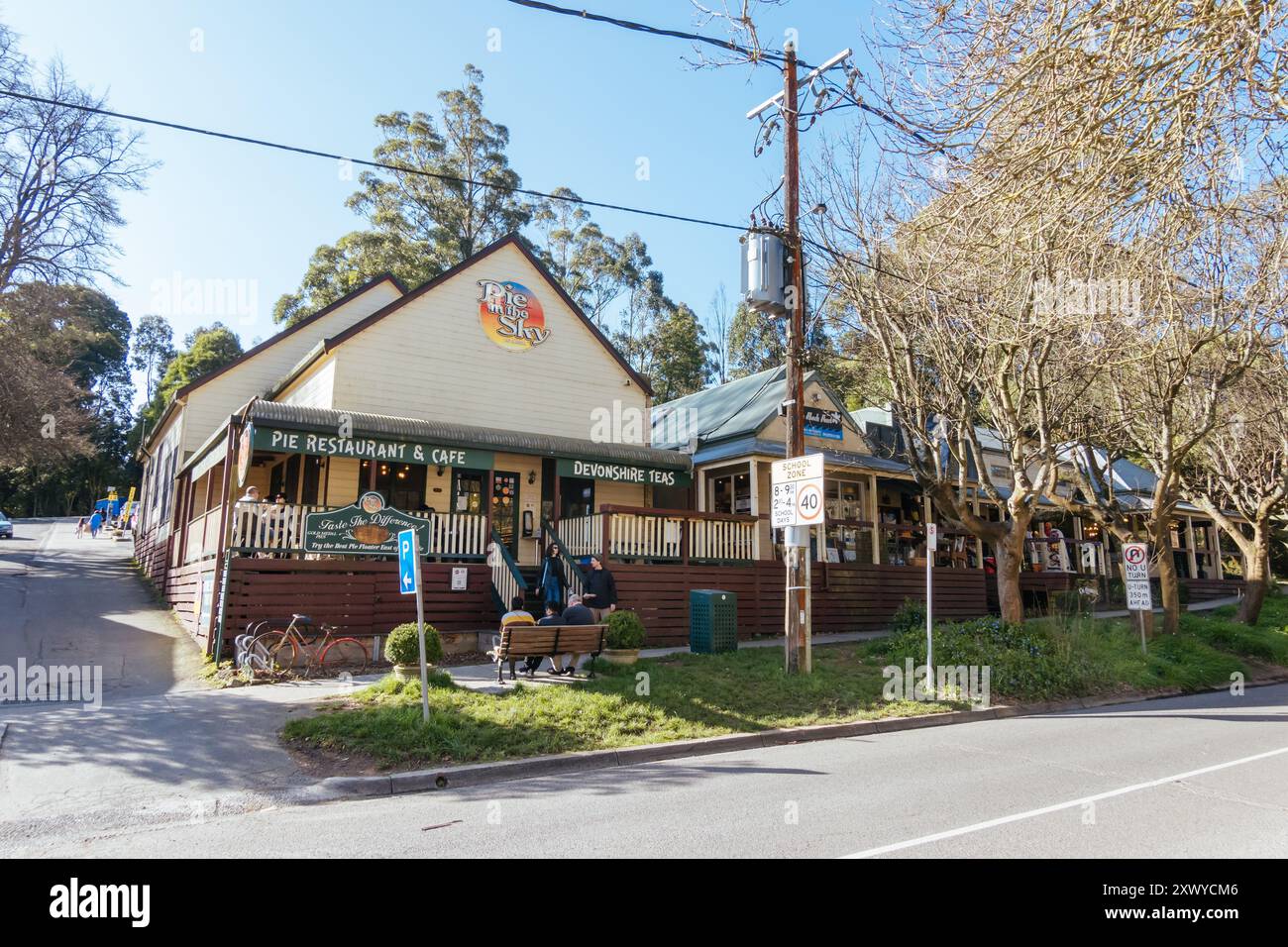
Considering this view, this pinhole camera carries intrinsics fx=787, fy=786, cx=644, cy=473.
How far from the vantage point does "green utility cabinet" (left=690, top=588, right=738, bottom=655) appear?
13.1 meters

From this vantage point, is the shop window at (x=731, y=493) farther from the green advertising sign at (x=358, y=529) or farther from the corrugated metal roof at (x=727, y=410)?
the green advertising sign at (x=358, y=529)

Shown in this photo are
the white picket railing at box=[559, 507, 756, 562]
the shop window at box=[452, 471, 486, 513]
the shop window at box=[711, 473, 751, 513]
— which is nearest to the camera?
the white picket railing at box=[559, 507, 756, 562]

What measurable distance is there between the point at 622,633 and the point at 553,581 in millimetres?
3468

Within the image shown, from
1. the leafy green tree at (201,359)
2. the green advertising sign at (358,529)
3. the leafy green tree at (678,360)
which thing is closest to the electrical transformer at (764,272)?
the green advertising sign at (358,529)

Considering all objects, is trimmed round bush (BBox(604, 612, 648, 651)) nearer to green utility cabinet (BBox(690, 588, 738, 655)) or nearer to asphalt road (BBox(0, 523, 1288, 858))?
green utility cabinet (BBox(690, 588, 738, 655))

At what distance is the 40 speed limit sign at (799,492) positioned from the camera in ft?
34.8

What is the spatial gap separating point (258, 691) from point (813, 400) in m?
15.2

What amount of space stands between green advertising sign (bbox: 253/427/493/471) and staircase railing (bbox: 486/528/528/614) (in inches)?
67.7

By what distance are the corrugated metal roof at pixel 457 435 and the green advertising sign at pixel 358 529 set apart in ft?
5.00

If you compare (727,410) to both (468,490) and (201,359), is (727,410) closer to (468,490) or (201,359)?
(468,490)

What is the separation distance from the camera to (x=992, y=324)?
1233 cm

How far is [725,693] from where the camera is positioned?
33.7 ft

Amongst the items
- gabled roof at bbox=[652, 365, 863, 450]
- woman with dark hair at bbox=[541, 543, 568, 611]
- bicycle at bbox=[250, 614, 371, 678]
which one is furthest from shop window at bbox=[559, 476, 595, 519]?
bicycle at bbox=[250, 614, 371, 678]
